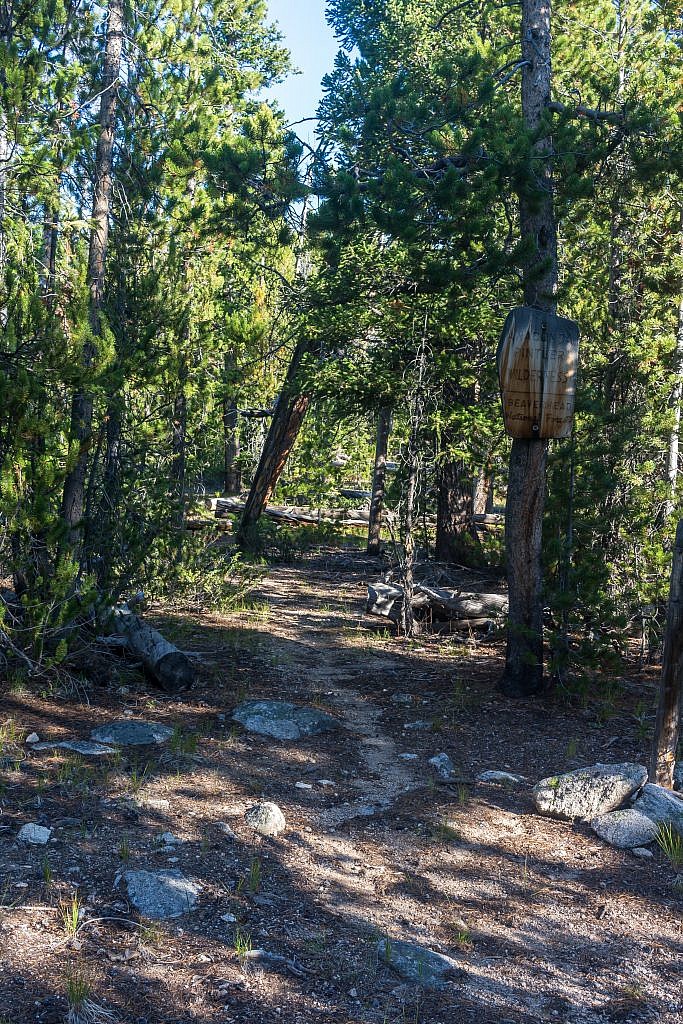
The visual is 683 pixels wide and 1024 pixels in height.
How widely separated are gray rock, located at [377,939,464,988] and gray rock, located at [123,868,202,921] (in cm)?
105

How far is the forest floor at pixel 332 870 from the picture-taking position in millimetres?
3982

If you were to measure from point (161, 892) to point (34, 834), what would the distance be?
1.03 m

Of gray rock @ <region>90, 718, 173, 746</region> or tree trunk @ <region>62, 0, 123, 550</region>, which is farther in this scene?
tree trunk @ <region>62, 0, 123, 550</region>

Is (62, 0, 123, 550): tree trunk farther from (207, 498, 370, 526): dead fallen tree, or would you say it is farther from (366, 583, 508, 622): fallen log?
(207, 498, 370, 526): dead fallen tree

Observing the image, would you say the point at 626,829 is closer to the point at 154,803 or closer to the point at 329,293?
the point at 154,803

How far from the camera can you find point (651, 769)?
21.3ft

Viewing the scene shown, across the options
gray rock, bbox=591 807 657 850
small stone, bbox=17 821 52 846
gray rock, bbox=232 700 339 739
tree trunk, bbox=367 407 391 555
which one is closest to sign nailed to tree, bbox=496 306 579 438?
gray rock, bbox=232 700 339 739

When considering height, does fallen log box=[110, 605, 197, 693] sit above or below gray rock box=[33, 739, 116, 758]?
above

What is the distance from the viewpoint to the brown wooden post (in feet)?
20.6

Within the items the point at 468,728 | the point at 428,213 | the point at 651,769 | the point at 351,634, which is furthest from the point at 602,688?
the point at 428,213

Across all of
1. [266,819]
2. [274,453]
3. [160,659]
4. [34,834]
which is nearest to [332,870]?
[266,819]

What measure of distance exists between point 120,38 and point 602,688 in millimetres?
7977

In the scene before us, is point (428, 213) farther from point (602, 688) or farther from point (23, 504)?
point (602, 688)

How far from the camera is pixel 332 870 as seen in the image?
5.26 m
